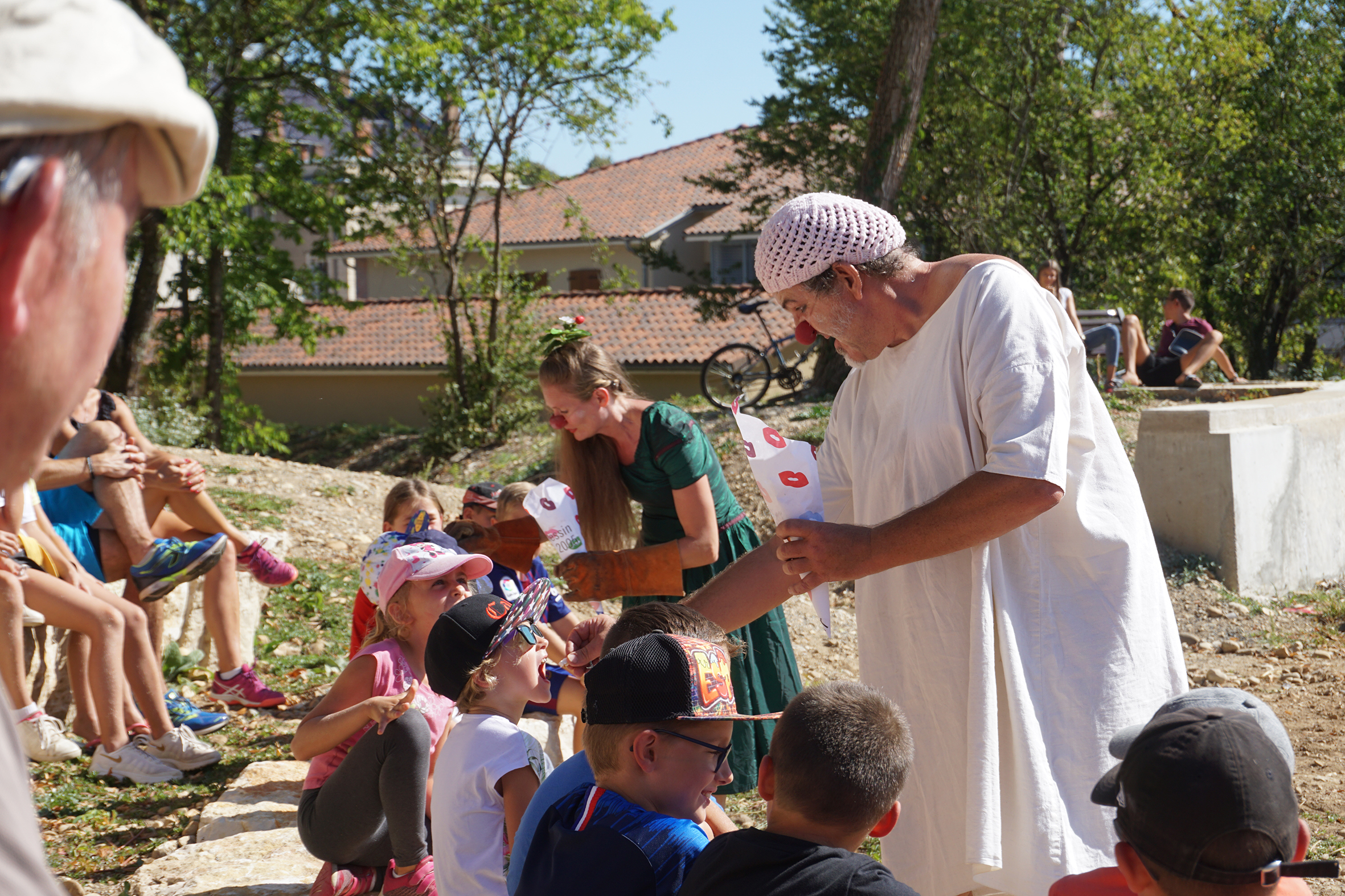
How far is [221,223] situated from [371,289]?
1983 centimetres

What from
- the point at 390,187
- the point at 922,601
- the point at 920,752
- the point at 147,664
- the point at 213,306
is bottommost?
the point at 147,664

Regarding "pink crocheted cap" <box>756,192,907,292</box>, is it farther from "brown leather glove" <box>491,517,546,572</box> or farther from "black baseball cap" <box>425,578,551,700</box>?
"brown leather glove" <box>491,517,546,572</box>

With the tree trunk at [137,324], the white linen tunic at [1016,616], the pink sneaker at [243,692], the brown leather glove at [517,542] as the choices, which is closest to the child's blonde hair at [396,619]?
the brown leather glove at [517,542]

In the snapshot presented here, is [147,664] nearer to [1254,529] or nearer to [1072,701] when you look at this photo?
[1072,701]

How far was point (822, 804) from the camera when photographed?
1.80m

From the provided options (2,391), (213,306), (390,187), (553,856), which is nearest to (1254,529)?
(553,856)

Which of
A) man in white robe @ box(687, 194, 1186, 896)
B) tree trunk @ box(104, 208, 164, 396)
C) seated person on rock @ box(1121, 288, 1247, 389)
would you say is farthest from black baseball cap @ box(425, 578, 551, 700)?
tree trunk @ box(104, 208, 164, 396)

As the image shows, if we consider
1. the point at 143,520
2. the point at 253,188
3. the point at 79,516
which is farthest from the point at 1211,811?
the point at 253,188

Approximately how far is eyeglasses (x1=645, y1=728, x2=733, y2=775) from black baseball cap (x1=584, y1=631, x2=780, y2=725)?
27mm

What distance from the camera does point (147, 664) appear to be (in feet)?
15.5

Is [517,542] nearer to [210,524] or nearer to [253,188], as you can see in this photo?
[210,524]

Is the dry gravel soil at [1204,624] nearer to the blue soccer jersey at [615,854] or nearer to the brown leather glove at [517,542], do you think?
the brown leather glove at [517,542]

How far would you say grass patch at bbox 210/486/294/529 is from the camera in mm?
7664

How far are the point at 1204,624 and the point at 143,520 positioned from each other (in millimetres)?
6611
